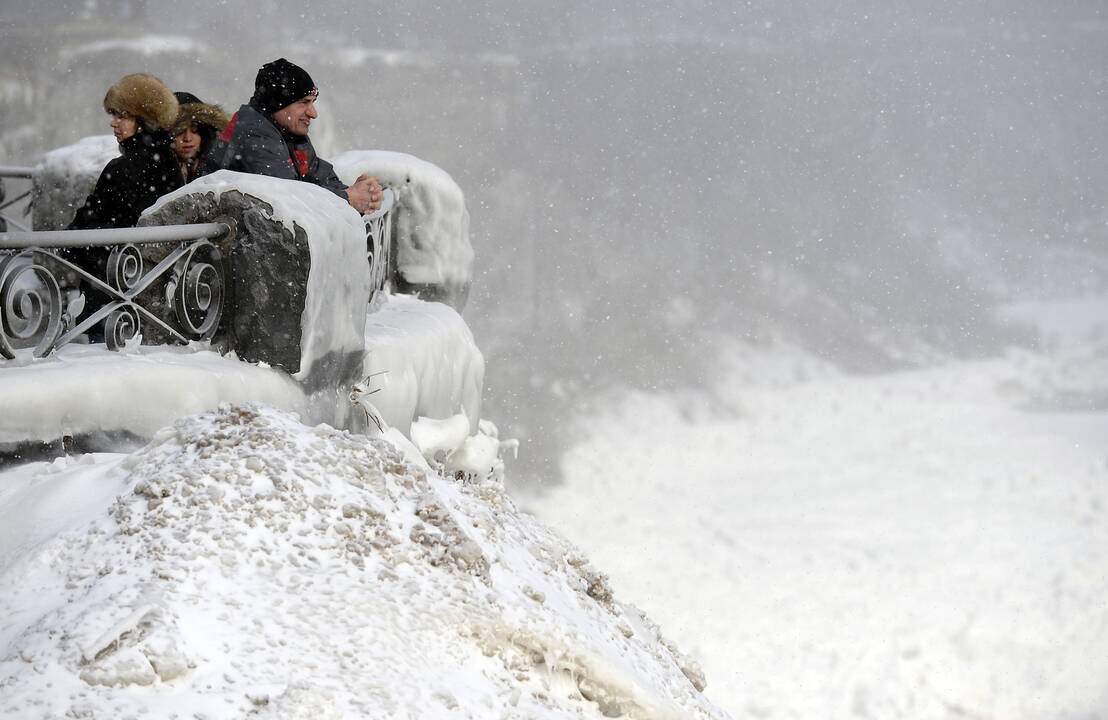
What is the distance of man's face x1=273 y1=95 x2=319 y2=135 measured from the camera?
4285 millimetres

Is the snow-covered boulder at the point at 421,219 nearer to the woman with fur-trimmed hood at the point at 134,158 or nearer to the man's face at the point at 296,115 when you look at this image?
the man's face at the point at 296,115

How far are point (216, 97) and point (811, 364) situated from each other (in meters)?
19.0

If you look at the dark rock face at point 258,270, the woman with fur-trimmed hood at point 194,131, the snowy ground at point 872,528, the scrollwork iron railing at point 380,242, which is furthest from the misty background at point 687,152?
the dark rock face at point 258,270

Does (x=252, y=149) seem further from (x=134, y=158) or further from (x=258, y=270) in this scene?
(x=258, y=270)

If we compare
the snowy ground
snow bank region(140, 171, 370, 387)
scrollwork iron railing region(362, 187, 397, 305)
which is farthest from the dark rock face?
the snowy ground

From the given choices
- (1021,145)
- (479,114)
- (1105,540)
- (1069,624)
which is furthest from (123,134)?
(1021,145)

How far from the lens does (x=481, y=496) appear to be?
2734mm

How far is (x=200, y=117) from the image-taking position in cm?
458

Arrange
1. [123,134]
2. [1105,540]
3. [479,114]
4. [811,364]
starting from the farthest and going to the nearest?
[479,114], [811,364], [1105,540], [123,134]

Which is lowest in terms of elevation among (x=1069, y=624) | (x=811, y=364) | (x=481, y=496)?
(x=1069, y=624)

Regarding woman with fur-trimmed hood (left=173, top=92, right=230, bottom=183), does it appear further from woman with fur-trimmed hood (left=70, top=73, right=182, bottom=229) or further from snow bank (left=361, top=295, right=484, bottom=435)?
snow bank (left=361, top=295, right=484, bottom=435)

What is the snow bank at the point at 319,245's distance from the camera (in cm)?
347

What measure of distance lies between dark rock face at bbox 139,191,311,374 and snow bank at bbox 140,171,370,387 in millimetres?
14

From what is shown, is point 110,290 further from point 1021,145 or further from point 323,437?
point 1021,145
